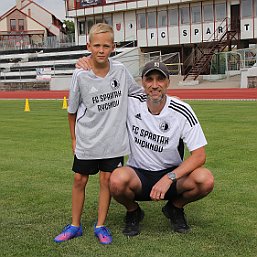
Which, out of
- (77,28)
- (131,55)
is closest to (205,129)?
(131,55)

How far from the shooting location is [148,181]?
4.55 metres

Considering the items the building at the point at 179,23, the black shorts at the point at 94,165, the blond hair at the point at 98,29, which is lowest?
the black shorts at the point at 94,165

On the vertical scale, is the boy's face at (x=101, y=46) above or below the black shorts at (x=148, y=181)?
above

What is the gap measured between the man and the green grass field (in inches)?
12.5

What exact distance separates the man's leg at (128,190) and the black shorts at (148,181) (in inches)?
1.9

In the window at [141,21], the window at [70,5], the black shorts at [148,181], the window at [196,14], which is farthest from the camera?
the window at [70,5]

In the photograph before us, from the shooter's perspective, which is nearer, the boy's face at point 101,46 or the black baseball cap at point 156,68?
the boy's face at point 101,46

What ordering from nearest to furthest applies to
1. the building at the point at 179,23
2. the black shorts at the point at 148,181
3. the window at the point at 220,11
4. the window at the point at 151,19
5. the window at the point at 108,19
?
the black shorts at the point at 148,181, the building at the point at 179,23, the window at the point at 220,11, the window at the point at 151,19, the window at the point at 108,19

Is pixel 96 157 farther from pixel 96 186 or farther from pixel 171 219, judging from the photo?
pixel 96 186

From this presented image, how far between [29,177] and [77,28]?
Result: 4511 cm

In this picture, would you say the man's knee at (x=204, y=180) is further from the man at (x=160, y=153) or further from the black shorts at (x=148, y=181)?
the black shorts at (x=148, y=181)

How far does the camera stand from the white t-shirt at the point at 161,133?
444cm

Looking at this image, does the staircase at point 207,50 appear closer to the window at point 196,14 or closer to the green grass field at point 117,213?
the window at point 196,14

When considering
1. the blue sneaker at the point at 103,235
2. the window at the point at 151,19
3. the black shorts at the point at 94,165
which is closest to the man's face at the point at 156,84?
the black shorts at the point at 94,165
